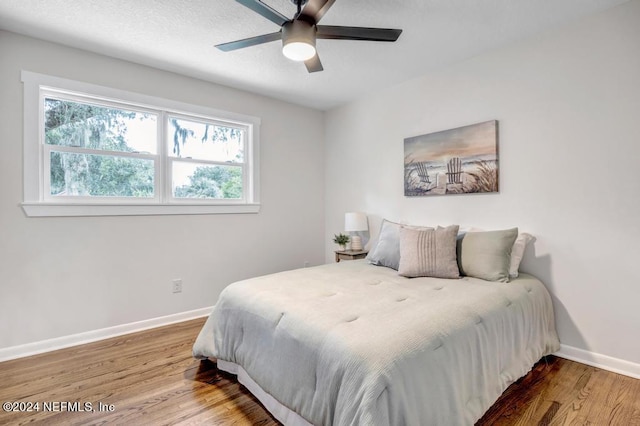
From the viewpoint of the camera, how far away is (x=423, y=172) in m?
3.21

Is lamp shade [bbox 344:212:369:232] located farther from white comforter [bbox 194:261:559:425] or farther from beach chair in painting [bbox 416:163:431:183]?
white comforter [bbox 194:261:559:425]

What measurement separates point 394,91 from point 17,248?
3.77 metres

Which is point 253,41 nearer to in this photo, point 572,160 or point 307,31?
point 307,31

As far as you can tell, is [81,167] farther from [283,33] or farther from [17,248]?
[283,33]

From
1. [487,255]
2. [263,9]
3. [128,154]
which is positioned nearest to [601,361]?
[487,255]

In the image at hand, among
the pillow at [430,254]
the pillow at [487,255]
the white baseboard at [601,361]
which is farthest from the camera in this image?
the pillow at [430,254]

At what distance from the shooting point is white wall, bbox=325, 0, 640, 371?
6.91 ft

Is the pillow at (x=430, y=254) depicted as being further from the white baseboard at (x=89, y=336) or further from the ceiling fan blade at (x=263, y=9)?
the white baseboard at (x=89, y=336)

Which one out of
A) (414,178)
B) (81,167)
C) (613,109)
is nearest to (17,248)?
(81,167)

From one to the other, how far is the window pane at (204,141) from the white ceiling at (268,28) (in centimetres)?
54

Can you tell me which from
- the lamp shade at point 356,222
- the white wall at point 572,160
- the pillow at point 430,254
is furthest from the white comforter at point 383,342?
the lamp shade at point 356,222

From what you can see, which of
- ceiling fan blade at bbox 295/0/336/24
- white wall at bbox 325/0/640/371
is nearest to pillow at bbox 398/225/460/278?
white wall at bbox 325/0/640/371

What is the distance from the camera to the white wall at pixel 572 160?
2.11m

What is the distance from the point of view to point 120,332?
282 centimetres
